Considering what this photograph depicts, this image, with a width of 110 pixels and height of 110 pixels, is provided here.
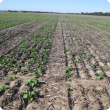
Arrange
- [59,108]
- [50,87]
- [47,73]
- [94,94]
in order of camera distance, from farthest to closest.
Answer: [47,73] < [50,87] < [94,94] < [59,108]

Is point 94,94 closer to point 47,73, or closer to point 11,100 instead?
point 47,73

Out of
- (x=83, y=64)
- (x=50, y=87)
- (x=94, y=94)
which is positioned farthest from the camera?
(x=83, y=64)

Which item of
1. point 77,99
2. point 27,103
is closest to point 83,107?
point 77,99

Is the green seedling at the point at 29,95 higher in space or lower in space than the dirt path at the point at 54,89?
higher

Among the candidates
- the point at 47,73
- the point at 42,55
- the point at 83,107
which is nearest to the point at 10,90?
the point at 47,73

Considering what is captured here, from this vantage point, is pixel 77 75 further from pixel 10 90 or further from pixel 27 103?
pixel 10 90

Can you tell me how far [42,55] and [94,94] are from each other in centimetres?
373

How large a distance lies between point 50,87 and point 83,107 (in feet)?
4.08

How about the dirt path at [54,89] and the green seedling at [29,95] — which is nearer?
the dirt path at [54,89]

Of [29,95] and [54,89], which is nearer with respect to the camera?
[29,95]

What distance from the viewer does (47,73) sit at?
4.54m

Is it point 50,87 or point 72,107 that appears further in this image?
point 50,87

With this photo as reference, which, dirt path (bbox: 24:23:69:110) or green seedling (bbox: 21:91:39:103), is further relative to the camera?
green seedling (bbox: 21:91:39:103)

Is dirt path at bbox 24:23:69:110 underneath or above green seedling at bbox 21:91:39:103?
underneath
